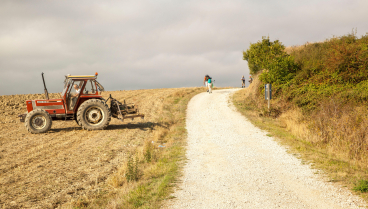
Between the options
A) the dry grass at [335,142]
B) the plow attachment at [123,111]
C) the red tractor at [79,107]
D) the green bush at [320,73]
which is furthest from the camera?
the green bush at [320,73]

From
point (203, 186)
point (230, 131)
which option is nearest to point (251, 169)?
point (203, 186)

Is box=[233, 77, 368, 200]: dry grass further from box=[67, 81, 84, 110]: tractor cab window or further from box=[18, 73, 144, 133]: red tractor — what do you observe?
box=[67, 81, 84, 110]: tractor cab window

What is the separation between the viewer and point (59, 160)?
8344 millimetres

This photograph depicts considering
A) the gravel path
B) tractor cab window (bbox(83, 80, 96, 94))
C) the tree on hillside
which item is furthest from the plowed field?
the tree on hillside

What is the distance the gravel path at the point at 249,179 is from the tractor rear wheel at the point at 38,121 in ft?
24.6

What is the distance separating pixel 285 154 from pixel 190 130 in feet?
20.7

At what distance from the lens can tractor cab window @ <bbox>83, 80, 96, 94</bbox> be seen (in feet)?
44.8

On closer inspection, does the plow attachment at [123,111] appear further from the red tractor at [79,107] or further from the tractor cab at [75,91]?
the tractor cab at [75,91]

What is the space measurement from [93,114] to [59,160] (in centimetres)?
530

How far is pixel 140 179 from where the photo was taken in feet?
22.2

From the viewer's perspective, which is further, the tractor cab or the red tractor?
the tractor cab

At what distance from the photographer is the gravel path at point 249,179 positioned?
5094mm

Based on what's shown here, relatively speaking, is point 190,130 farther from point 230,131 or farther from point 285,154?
point 285,154

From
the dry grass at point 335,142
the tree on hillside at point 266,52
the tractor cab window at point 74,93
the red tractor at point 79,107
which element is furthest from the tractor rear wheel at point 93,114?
the tree on hillside at point 266,52
